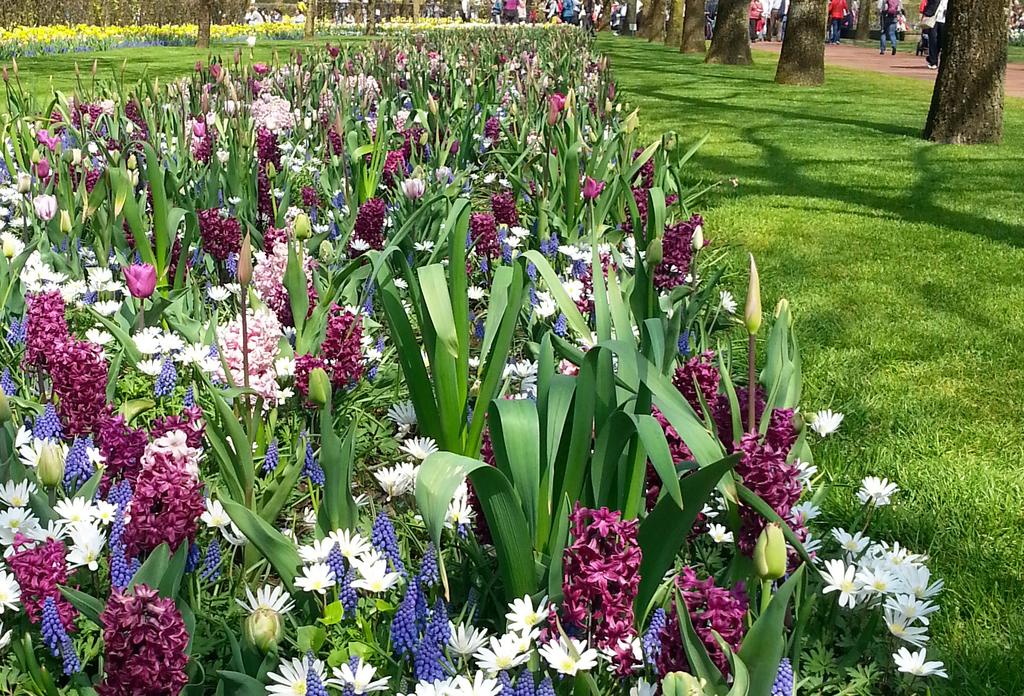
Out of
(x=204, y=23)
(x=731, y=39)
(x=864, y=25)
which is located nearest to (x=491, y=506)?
(x=731, y=39)

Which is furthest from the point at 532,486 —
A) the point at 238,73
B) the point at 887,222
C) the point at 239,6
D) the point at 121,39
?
the point at 239,6

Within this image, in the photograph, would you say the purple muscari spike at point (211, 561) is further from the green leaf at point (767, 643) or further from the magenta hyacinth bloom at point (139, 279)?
the green leaf at point (767, 643)

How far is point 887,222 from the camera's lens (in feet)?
16.4

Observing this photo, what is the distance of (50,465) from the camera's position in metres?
1.40

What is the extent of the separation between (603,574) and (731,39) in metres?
14.9

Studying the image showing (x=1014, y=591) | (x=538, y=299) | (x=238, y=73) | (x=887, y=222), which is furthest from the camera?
(x=238, y=73)

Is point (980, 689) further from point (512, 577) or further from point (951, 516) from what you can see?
point (512, 577)

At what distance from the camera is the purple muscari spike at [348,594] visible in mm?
1414

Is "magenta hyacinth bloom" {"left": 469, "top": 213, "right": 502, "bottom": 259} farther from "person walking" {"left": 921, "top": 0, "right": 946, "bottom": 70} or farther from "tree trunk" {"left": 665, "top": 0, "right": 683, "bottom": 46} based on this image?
"tree trunk" {"left": 665, "top": 0, "right": 683, "bottom": 46}

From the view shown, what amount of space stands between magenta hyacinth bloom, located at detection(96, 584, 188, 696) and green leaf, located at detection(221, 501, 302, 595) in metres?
0.24

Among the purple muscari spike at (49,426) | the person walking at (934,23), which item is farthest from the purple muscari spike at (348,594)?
the person walking at (934,23)

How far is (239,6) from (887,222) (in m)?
30.4

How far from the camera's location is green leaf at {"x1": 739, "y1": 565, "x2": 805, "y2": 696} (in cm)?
107

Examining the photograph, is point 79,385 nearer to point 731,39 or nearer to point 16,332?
point 16,332
